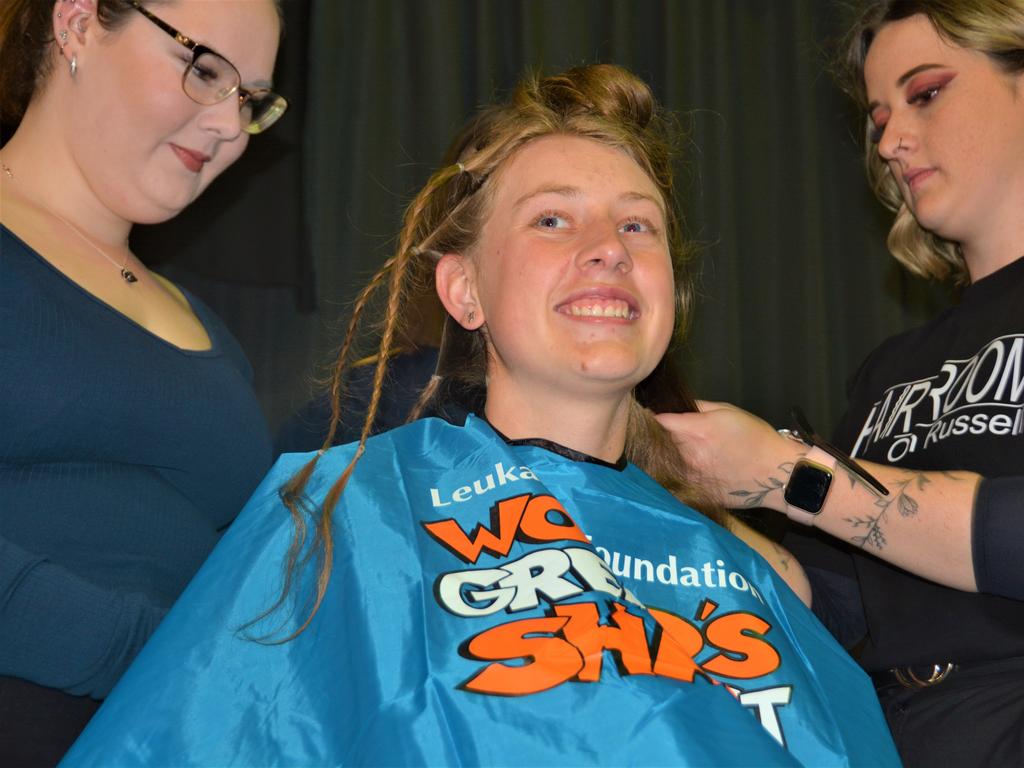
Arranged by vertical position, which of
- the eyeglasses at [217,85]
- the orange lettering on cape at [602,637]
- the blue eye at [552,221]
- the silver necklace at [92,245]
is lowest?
the orange lettering on cape at [602,637]

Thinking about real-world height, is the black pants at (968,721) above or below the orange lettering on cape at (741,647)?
below

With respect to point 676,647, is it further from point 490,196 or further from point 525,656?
point 490,196

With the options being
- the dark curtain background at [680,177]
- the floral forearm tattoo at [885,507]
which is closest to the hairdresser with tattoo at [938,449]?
the floral forearm tattoo at [885,507]

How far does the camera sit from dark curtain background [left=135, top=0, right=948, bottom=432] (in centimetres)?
257

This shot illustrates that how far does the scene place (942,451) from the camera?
5.11 ft

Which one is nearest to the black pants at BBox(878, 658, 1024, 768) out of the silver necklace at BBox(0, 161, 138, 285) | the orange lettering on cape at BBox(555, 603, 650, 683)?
the orange lettering on cape at BBox(555, 603, 650, 683)

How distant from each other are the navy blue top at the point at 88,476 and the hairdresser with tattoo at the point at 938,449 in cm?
70

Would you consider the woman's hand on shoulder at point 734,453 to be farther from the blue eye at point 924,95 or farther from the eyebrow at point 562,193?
the blue eye at point 924,95

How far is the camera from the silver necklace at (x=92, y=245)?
150 centimetres

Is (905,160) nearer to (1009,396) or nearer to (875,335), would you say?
(1009,396)

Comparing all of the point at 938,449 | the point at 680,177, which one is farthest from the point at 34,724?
the point at 680,177

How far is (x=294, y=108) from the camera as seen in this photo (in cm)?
262

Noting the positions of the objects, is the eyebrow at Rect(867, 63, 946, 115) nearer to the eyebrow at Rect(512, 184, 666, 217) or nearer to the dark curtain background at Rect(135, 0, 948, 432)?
the eyebrow at Rect(512, 184, 666, 217)

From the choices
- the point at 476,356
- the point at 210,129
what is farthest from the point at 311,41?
the point at 476,356
